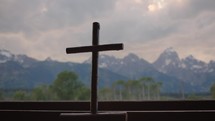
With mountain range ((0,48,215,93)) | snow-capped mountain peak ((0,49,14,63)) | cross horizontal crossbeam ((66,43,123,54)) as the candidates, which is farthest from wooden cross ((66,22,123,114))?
snow-capped mountain peak ((0,49,14,63))

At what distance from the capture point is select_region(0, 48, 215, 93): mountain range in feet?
396

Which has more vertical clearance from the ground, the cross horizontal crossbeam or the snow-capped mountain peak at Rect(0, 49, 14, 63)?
the snow-capped mountain peak at Rect(0, 49, 14, 63)

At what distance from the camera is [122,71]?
159500mm

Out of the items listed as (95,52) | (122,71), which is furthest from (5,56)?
(95,52)

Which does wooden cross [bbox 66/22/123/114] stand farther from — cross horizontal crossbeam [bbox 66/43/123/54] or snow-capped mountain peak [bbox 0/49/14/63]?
snow-capped mountain peak [bbox 0/49/14/63]

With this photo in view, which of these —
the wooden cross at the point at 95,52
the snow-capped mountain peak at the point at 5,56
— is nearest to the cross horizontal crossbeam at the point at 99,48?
the wooden cross at the point at 95,52

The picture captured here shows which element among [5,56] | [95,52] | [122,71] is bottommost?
[95,52]

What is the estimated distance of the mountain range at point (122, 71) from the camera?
121 meters

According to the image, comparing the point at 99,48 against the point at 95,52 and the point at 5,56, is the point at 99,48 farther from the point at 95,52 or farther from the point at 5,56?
the point at 5,56

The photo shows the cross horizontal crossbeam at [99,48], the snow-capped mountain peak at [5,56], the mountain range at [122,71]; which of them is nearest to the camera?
the cross horizontal crossbeam at [99,48]

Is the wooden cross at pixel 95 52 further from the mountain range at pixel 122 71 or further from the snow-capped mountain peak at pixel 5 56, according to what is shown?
the snow-capped mountain peak at pixel 5 56
